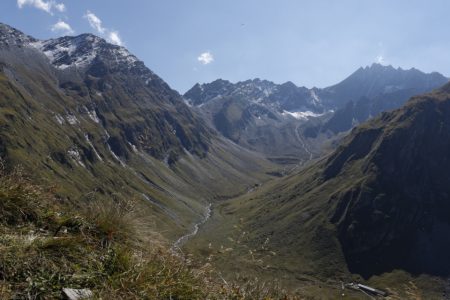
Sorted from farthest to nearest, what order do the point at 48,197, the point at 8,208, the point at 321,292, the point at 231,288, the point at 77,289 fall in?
the point at 321,292
the point at 48,197
the point at 8,208
the point at 231,288
the point at 77,289

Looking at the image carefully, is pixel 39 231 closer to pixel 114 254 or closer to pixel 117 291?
pixel 114 254

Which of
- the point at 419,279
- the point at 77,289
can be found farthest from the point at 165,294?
the point at 419,279

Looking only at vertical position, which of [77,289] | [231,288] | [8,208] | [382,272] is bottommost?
[382,272]

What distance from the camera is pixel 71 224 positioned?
30.3ft

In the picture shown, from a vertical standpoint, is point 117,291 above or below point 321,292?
above

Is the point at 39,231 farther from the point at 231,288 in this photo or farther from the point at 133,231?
the point at 231,288

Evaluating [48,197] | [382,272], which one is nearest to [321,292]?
[382,272]

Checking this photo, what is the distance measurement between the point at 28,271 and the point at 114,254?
1341 mm

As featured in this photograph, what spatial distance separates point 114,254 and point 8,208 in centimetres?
265

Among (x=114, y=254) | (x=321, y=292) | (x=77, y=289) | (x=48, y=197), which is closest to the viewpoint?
(x=77, y=289)

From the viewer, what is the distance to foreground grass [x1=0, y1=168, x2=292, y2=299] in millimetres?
6633

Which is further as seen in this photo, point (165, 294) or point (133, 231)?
point (133, 231)

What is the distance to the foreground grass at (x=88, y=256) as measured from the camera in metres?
6.63

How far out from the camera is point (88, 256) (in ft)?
24.9
